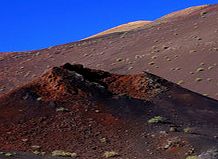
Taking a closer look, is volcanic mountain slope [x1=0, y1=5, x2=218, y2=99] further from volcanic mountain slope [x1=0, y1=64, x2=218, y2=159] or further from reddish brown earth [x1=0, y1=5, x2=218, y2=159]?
volcanic mountain slope [x1=0, y1=64, x2=218, y2=159]

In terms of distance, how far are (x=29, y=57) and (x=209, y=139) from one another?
137 ft

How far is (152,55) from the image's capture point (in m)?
51.2

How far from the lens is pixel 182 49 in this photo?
50906mm

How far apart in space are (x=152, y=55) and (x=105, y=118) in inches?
1137

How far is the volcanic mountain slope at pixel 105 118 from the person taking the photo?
19828 millimetres

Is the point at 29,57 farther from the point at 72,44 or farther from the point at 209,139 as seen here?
the point at 209,139

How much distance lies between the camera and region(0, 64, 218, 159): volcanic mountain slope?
1983 centimetres

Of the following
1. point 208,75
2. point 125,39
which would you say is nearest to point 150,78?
point 208,75

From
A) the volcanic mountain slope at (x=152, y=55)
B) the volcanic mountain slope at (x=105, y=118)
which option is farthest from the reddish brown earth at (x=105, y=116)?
the volcanic mountain slope at (x=152, y=55)

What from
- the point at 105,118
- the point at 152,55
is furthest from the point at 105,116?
the point at 152,55

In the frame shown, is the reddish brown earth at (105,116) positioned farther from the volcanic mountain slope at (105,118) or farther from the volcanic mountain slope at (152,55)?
the volcanic mountain slope at (152,55)

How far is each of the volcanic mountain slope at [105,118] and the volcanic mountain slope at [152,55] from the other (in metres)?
10.3

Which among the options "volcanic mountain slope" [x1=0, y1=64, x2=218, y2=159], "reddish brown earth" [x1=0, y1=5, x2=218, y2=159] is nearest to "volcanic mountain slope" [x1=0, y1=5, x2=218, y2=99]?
"reddish brown earth" [x1=0, y1=5, x2=218, y2=159]

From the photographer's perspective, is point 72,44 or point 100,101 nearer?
point 100,101
